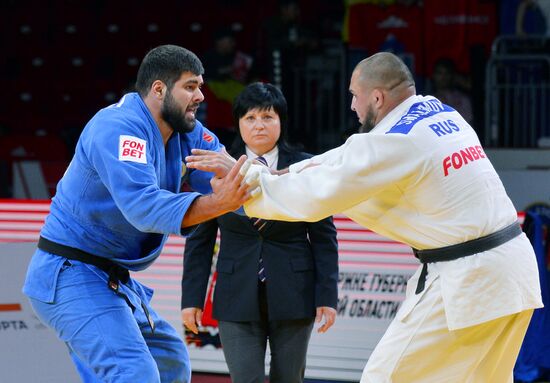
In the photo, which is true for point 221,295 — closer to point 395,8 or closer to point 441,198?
point 441,198

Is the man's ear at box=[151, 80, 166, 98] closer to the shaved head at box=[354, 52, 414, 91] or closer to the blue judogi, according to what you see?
the blue judogi

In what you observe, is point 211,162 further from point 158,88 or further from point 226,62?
point 226,62

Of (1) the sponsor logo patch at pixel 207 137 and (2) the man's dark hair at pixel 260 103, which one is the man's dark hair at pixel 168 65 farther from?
(2) the man's dark hair at pixel 260 103

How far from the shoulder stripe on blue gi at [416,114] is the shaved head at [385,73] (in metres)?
0.14

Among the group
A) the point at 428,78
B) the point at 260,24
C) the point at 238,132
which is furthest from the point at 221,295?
the point at 260,24

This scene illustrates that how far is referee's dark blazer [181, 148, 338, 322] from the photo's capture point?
5414mm

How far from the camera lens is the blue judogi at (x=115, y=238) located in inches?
174

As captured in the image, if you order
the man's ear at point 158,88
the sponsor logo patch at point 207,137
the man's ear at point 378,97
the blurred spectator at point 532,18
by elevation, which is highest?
the man's ear at point 158,88

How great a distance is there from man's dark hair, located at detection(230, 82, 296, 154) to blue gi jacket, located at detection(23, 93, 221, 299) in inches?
22.7

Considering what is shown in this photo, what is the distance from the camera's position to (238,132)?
223 inches

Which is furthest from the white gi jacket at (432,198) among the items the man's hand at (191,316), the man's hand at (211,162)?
the man's hand at (191,316)

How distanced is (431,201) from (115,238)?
1442 mm

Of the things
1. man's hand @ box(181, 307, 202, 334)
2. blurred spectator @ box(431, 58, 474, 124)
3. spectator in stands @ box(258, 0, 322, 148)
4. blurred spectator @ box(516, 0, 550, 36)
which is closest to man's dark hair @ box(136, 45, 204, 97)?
man's hand @ box(181, 307, 202, 334)

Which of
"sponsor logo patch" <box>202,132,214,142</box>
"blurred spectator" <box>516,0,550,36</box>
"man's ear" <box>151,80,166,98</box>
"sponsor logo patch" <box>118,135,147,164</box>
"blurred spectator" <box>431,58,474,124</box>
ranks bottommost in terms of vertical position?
"blurred spectator" <box>431,58,474,124</box>
